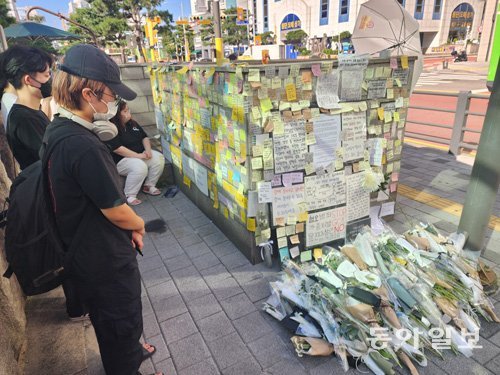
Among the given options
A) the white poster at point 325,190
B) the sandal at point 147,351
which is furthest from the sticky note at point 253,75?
the sandal at point 147,351

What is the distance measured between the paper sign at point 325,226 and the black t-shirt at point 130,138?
3250 millimetres

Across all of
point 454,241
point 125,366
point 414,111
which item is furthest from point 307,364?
point 414,111

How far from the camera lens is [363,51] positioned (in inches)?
157

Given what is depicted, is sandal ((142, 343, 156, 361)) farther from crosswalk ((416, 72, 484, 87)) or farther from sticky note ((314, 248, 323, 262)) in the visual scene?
crosswalk ((416, 72, 484, 87))

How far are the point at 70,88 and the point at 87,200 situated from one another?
0.57 metres

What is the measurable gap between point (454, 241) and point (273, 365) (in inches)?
83.2

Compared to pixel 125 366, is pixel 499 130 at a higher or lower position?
higher

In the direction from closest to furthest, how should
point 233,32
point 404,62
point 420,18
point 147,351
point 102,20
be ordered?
point 147,351 → point 404,62 → point 102,20 → point 420,18 → point 233,32

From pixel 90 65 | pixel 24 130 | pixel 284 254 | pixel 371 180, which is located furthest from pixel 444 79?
pixel 90 65

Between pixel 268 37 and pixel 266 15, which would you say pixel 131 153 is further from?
pixel 266 15

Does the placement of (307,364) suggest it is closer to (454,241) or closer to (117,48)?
(454,241)

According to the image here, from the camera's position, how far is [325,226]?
3.56 metres

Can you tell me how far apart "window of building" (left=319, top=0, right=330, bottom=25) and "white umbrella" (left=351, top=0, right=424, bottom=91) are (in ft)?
173

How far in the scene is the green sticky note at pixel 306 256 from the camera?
138 inches
